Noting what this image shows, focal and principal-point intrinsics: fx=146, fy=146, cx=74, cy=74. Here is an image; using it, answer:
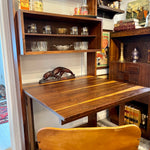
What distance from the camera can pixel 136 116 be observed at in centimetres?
198

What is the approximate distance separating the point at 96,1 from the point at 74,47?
0.59m

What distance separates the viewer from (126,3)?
7.32 feet

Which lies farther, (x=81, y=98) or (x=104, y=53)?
(x=104, y=53)

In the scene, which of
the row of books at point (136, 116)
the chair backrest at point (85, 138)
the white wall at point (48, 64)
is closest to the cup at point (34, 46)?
the white wall at point (48, 64)

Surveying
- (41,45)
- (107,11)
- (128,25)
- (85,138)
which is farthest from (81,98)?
(107,11)

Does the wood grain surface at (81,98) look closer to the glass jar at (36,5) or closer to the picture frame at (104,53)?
the glass jar at (36,5)

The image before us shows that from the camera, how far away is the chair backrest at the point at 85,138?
687mm

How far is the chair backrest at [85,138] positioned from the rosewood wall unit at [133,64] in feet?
4.15

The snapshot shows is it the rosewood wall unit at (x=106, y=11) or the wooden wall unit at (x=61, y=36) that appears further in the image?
the rosewood wall unit at (x=106, y=11)

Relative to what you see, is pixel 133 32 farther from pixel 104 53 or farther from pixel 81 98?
pixel 81 98

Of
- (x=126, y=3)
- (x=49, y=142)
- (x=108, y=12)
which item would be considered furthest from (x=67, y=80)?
(x=126, y=3)

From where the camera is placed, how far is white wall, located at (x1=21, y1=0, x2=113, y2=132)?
1593 millimetres

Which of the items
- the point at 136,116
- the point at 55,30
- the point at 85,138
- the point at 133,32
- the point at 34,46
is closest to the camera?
the point at 85,138

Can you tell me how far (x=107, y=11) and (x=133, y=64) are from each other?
2.76ft
